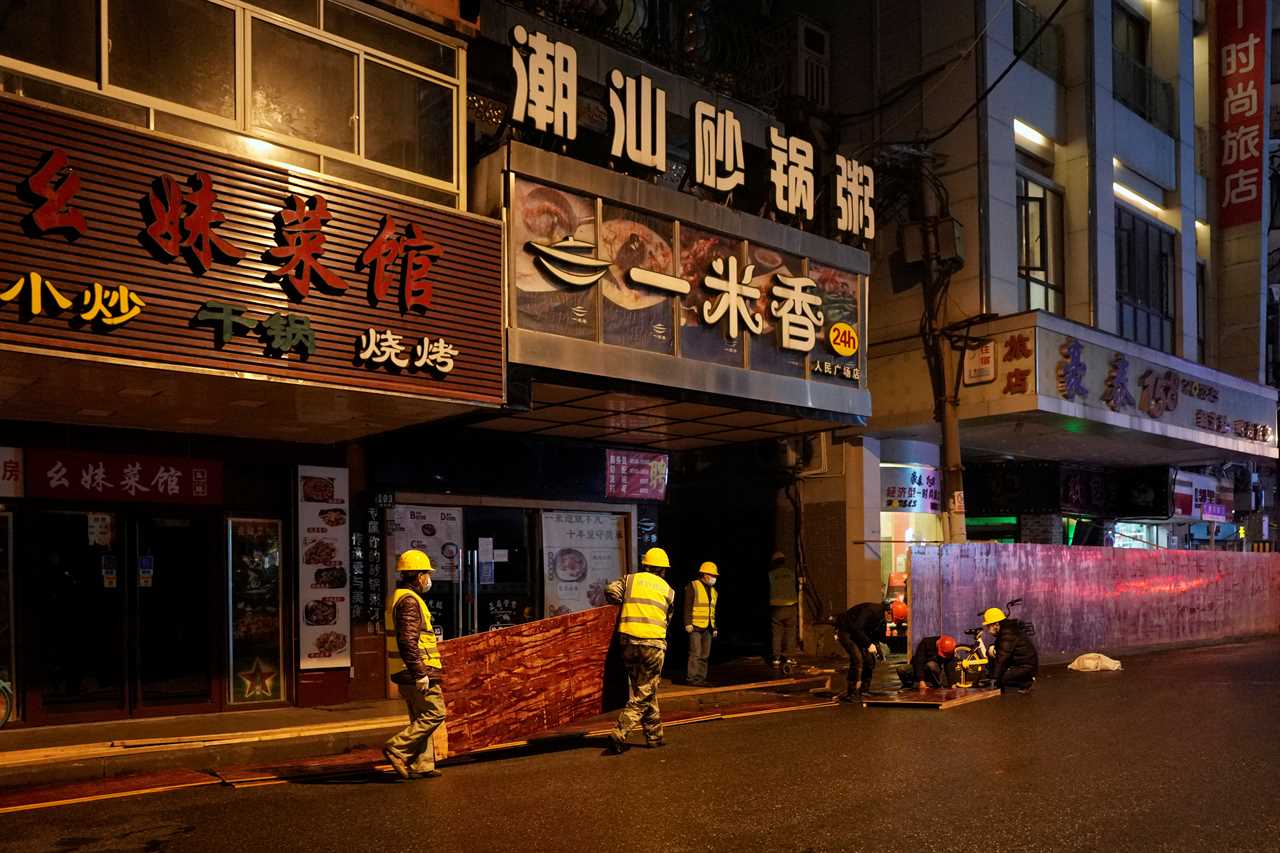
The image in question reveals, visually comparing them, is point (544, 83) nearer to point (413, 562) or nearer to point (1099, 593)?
point (413, 562)

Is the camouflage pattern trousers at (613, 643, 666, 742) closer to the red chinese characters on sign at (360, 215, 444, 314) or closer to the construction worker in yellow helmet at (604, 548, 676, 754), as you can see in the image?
the construction worker in yellow helmet at (604, 548, 676, 754)

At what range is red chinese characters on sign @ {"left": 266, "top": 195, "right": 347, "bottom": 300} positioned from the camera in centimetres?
1100

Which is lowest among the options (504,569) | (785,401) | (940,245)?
(504,569)

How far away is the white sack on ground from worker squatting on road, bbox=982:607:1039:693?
388 cm

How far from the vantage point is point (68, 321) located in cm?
959

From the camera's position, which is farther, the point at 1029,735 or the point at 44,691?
the point at 44,691

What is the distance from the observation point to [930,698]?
1419cm

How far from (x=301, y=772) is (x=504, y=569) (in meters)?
6.87

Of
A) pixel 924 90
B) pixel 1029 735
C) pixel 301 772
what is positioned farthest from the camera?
pixel 924 90

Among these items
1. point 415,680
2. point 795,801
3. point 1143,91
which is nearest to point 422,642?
point 415,680

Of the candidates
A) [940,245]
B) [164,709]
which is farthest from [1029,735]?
[940,245]

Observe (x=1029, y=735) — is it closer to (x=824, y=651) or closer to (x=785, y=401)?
(x=785, y=401)

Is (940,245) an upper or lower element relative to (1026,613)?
upper

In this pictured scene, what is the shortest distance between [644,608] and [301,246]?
475cm
